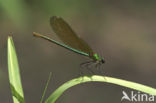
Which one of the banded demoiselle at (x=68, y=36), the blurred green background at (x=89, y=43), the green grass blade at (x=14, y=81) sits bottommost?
the green grass blade at (x=14, y=81)

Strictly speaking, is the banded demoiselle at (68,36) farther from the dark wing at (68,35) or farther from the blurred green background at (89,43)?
the blurred green background at (89,43)

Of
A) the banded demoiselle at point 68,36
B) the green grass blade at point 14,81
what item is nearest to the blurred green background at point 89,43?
the banded demoiselle at point 68,36

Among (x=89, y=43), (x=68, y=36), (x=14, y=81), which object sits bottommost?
(x=14, y=81)

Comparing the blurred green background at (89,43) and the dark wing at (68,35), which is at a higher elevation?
the blurred green background at (89,43)

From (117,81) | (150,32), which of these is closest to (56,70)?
(150,32)

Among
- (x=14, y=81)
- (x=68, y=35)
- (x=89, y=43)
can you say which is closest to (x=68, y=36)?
(x=68, y=35)

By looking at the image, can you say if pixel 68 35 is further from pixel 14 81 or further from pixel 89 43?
pixel 89 43
